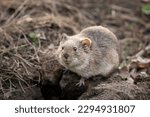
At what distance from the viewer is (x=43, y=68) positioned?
764 cm

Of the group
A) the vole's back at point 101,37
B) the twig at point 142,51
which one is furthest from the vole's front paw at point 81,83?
the twig at point 142,51

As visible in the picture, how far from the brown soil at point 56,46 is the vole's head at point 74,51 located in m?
0.37

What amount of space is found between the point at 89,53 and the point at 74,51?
386 millimetres

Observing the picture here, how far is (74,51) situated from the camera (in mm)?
7027

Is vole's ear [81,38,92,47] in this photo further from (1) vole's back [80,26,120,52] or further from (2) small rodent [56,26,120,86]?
(1) vole's back [80,26,120,52]

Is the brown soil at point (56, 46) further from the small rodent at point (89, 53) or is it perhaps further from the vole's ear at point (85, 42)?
the vole's ear at point (85, 42)

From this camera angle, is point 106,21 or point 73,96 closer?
point 73,96

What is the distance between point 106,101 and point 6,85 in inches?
69.2

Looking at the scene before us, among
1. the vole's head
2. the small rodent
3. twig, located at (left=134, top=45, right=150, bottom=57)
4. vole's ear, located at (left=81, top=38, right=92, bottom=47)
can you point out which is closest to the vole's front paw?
the small rodent

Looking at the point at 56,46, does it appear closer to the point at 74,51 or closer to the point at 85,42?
the point at 85,42

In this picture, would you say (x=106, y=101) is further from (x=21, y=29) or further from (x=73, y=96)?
(x=21, y=29)

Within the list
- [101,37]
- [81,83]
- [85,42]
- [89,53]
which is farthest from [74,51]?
[101,37]

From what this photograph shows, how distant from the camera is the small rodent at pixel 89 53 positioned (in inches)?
276

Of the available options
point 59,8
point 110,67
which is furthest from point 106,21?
point 110,67
